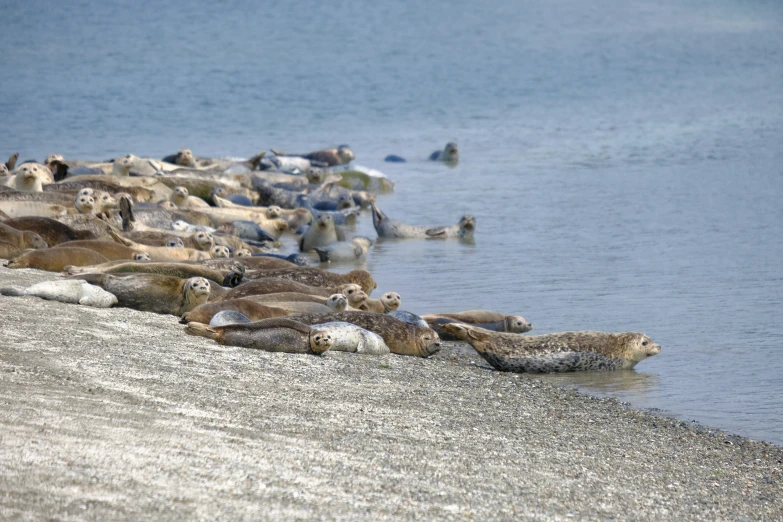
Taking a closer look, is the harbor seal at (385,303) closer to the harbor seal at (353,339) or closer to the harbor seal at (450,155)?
the harbor seal at (353,339)

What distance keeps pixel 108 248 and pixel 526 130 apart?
19.4m

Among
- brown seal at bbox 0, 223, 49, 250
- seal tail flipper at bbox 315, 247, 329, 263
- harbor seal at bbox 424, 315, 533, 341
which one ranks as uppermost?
brown seal at bbox 0, 223, 49, 250

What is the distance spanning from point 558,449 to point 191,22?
198 feet

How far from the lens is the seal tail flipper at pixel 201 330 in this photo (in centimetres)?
652

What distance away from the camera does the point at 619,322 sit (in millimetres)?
8602

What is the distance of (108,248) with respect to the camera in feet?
30.0

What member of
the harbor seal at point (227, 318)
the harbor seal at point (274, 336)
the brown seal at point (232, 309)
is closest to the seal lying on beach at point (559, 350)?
the harbor seal at point (274, 336)

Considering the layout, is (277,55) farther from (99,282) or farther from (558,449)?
(558,449)

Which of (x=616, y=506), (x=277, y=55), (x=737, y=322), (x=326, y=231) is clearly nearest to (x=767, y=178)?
(x=326, y=231)

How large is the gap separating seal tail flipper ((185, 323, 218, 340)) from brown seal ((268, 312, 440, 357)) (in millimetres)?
783

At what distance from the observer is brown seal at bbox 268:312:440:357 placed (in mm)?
7246

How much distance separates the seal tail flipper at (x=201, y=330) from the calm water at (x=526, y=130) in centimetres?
225

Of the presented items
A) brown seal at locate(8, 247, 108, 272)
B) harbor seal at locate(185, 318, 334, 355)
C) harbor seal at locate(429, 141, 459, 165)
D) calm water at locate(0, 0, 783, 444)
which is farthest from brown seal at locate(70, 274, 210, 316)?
harbor seal at locate(429, 141, 459, 165)

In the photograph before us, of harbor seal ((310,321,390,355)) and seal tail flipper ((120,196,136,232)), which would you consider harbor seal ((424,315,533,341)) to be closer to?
harbor seal ((310,321,390,355))
